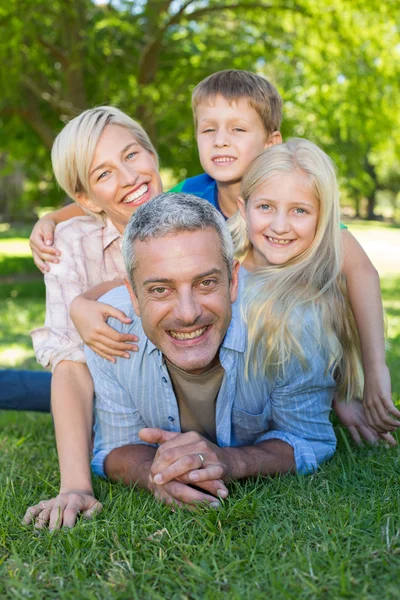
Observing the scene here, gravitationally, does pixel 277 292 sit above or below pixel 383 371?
above

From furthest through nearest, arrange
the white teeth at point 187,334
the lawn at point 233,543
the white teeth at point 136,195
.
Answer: the white teeth at point 136,195, the white teeth at point 187,334, the lawn at point 233,543

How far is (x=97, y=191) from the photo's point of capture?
3.68 m

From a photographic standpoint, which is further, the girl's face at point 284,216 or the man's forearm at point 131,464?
the girl's face at point 284,216

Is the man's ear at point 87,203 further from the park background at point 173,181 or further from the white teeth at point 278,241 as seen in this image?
the park background at point 173,181

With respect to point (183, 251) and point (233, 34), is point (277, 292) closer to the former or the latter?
point (183, 251)

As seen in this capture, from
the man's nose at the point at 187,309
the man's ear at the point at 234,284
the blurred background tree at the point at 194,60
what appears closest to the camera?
the man's nose at the point at 187,309

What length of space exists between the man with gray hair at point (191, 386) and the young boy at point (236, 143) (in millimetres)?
563

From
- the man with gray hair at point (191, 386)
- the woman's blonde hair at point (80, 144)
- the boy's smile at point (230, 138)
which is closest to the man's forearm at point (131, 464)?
the man with gray hair at point (191, 386)

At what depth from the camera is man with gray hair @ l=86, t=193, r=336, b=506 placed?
267 centimetres

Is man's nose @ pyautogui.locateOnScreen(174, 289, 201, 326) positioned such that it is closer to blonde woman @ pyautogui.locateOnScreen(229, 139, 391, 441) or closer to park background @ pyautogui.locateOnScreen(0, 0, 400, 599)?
blonde woman @ pyautogui.locateOnScreen(229, 139, 391, 441)

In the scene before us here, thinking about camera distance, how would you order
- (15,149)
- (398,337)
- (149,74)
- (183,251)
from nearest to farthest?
1. (183,251)
2. (398,337)
3. (149,74)
4. (15,149)

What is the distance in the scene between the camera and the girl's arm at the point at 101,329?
303 centimetres

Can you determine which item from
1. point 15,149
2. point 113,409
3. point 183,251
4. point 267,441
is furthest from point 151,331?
point 15,149

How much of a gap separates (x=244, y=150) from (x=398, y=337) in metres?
4.80
